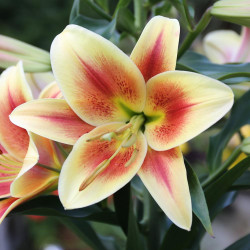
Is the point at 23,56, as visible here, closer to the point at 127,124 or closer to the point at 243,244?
the point at 127,124

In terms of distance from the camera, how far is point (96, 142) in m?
0.45

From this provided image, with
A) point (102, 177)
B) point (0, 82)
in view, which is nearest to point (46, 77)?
point (0, 82)

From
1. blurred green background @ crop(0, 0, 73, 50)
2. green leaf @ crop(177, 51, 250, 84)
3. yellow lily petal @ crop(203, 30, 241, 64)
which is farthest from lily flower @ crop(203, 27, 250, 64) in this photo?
blurred green background @ crop(0, 0, 73, 50)

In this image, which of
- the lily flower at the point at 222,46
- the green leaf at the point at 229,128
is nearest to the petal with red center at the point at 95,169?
the green leaf at the point at 229,128

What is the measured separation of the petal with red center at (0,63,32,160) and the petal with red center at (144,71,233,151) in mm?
134

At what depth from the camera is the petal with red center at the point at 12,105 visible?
468mm

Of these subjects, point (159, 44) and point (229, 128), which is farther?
point (229, 128)

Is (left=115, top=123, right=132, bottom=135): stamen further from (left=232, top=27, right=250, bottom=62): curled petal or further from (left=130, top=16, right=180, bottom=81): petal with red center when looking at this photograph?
(left=232, top=27, right=250, bottom=62): curled petal

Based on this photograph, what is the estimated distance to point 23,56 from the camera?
541mm

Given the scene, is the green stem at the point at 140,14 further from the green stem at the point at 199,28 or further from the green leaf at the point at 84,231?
the green leaf at the point at 84,231

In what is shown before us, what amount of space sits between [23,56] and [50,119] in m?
0.14

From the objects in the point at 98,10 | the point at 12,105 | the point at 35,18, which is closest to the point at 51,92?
the point at 12,105

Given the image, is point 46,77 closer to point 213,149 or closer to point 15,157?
point 15,157

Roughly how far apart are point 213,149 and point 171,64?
0.28 meters
